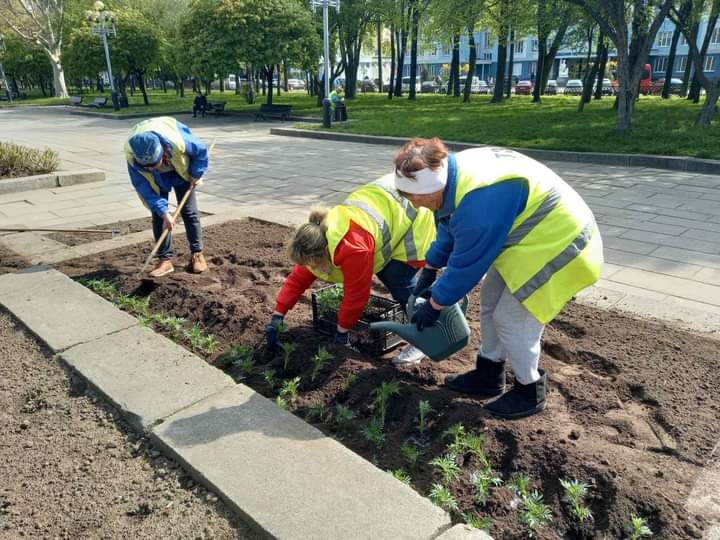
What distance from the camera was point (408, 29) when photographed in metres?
25.8

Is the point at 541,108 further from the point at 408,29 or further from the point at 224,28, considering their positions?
the point at 224,28

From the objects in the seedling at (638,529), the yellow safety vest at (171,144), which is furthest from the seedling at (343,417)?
the yellow safety vest at (171,144)

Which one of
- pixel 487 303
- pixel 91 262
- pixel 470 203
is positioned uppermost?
pixel 470 203

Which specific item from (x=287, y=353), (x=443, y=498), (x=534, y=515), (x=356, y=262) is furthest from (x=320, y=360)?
(x=534, y=515)

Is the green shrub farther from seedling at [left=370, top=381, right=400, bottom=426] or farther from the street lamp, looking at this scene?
the street lamp

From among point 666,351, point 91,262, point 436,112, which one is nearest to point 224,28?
point 436,112

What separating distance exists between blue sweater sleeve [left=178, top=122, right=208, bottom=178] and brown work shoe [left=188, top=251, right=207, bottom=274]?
2.23 feet

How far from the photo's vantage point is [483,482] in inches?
86.1

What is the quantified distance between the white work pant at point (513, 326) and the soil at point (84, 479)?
1343 mm

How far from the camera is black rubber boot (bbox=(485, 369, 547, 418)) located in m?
2.60

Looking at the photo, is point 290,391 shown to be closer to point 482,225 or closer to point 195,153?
point 482,225

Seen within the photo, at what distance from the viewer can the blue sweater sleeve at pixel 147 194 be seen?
4.45 metres

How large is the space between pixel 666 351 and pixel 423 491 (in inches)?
74.4

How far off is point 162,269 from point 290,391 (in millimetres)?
2266
